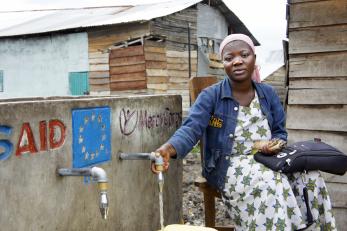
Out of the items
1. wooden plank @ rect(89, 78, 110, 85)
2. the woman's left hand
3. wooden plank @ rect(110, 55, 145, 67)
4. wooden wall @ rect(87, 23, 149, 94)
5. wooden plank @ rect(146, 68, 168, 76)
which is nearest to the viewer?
the woman's left hand

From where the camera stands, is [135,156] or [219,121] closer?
[135,156]

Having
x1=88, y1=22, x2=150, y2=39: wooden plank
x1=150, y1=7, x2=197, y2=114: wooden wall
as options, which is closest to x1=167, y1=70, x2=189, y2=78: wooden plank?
x1=150, y1=7, x2=197, y2=114: wooden wall

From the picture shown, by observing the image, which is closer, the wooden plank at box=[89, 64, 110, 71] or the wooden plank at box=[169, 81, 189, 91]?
the wooden plank at box=[89, 64, 110, 71]

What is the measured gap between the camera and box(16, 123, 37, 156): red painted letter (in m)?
2.23

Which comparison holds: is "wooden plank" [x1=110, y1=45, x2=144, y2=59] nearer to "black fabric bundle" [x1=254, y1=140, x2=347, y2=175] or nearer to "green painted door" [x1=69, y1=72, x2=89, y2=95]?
"green painted door" [x1=69, y1=72, x2=89, y2=95]

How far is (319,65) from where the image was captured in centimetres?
404

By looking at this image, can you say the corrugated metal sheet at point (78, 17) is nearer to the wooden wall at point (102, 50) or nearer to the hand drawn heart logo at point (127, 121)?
the wooden wall at point (102, 50)

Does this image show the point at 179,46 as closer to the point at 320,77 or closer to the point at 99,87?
the point at 99,87

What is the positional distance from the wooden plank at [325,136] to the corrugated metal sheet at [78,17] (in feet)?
32.9

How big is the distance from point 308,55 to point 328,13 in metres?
0.39

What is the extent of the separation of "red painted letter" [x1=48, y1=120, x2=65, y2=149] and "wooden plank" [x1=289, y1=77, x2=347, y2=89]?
93.6 inches

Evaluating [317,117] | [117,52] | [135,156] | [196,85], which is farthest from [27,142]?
[117,52]

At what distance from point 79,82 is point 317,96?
12.3 meters

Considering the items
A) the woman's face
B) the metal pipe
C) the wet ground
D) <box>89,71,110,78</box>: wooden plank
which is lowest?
the wet ground
